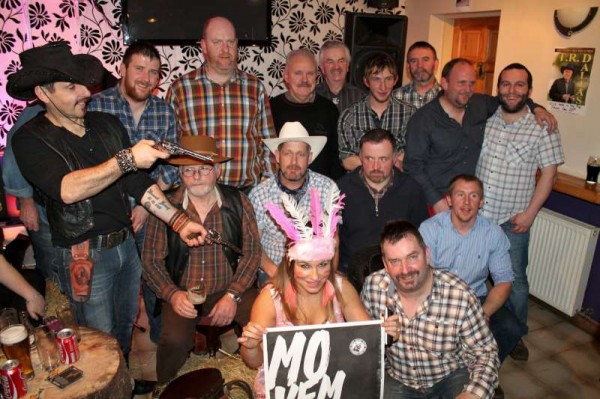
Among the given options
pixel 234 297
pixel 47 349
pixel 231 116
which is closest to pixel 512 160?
pixel 231 116

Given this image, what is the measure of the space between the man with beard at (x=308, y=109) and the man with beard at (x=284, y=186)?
664 mm

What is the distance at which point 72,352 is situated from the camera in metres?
2.12

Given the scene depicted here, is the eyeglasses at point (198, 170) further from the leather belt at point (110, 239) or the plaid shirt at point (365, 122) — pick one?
the plaid shirt at point (365, 122)

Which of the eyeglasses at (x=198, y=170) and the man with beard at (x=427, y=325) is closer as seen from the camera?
the man with beard at (x=427, y=325)

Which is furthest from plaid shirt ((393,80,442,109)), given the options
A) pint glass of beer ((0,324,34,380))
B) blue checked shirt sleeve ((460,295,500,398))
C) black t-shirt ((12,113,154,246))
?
pint glass of beer ((0,324,34,380))

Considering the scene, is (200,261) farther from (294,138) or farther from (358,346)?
(358,346)

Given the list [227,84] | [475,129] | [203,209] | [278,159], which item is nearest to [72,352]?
[203,209]

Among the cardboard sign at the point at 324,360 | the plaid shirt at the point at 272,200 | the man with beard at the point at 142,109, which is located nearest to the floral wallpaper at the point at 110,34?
the man with beard at the point at 142,109

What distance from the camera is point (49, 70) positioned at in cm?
225

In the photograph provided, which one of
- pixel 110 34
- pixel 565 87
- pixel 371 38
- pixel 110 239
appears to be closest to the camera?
pixel 110 239

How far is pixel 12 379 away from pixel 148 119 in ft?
6.68

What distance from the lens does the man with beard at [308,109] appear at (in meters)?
4.00

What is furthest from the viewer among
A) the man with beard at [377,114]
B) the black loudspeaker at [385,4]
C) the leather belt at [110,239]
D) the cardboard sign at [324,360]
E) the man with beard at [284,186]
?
the black loudspeaker at [385,4]

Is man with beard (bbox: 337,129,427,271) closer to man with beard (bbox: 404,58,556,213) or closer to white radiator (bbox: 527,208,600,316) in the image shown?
man with beard (bbox: 404,58,556,213)
